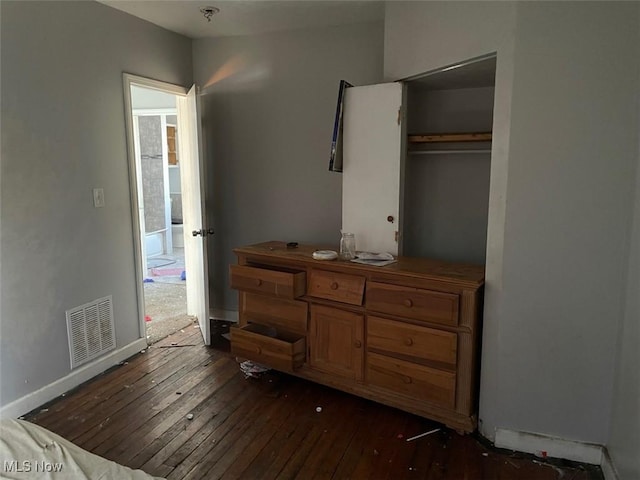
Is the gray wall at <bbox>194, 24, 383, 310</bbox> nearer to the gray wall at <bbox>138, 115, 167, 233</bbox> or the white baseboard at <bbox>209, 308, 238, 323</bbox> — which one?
the white baseboard at <bbox>209, 308, 238, 323</bbox>

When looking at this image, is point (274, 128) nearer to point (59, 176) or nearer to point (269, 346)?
point (59, 176)

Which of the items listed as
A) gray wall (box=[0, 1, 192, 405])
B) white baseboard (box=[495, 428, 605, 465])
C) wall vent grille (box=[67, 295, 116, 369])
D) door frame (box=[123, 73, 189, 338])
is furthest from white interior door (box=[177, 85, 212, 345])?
white baseboard (box=[495, 428, 605, 465])

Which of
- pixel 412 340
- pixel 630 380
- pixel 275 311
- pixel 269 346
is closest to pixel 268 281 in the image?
pixel 275 311

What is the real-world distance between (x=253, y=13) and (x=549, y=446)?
3.01m

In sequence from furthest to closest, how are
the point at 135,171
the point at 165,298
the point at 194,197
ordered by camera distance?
the point at 165,298
the point at 194,197
the point at 135,171

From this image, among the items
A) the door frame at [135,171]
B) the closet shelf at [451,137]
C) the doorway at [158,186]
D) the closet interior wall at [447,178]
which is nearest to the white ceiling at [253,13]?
the door frame at [135,171]

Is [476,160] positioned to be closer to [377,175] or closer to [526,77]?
[377,175]

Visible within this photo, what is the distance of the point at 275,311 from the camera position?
2867 millimetres

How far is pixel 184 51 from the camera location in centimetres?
364

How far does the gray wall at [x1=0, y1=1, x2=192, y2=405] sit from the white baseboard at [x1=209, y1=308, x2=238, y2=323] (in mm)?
837

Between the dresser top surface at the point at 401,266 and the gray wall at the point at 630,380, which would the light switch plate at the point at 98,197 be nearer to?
the dresser top surface at the point at 401,266

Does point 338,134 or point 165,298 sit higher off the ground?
point 338,134

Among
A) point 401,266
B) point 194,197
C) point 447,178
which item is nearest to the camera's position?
point 401,266

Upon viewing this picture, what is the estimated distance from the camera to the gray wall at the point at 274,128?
10.7 feet
